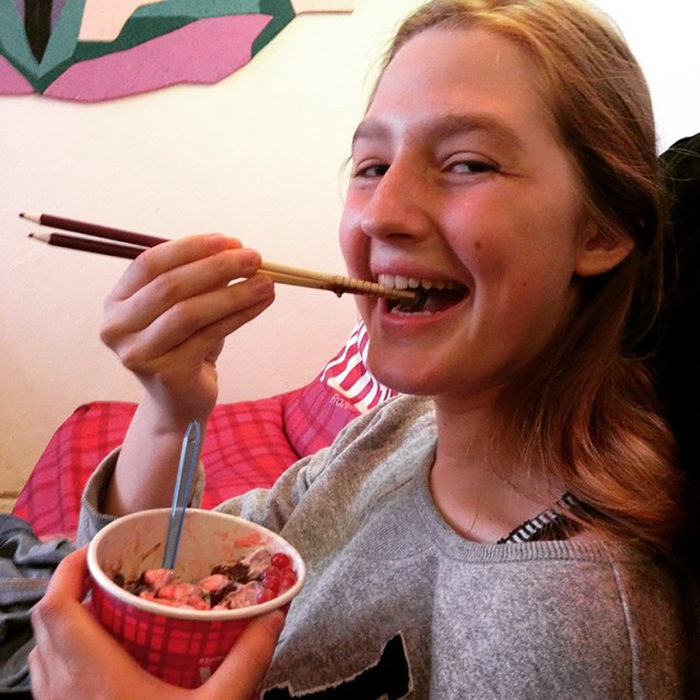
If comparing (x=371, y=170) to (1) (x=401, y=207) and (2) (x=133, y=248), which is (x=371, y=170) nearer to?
(1) (x=401, y=207)

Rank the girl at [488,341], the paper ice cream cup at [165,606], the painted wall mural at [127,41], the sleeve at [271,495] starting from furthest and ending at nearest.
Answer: the painted wall mural at [127,41], the sleeve at [271,495], the girl at [488,341], the paper ice cream cup at [165,606]

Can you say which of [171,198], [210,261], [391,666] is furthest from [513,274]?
[171,198]

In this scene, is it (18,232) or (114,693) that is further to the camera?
(18,232)

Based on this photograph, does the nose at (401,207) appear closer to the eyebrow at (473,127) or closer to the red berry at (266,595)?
the eyebrow at (473,127)

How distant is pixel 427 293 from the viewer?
0.71 metres

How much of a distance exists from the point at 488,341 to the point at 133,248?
0.34 metres

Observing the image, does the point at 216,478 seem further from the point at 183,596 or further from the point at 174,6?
the point at 174,6

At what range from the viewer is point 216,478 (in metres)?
1.67

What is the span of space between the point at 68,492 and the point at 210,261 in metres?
1.11

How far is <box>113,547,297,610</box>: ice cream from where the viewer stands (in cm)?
53

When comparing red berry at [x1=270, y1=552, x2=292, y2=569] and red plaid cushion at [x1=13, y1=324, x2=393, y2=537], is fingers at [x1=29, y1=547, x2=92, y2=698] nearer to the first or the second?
red berry at [x1=270, y1=552, x2=292, y2=569]

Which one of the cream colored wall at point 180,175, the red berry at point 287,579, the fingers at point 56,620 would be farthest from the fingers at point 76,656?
the cream colored wall at point 180,175

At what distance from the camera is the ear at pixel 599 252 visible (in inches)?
27.9

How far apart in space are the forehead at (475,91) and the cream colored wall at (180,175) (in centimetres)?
151
